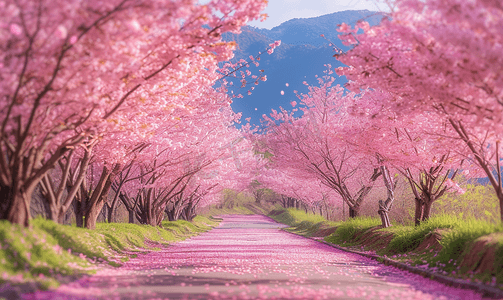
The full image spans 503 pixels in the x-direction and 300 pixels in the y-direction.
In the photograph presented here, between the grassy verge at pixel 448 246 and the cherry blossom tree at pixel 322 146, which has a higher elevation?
the cherry blossom tree at pixel 322 146

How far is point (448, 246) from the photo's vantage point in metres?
10.1

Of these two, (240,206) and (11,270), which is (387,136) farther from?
(240,206)

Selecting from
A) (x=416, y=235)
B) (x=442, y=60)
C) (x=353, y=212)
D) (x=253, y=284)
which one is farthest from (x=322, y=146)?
(x=442, y=60)

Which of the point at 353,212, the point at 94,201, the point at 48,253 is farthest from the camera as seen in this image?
the point at 353,212

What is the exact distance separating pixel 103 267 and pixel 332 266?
593 centimetres

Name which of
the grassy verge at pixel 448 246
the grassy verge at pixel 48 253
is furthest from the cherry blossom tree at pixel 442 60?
the grassy verge at pixel 48 253

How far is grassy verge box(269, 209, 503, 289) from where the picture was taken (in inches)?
308

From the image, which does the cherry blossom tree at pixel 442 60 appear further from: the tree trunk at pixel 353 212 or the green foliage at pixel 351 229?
the tree trunk at pixel 353 212

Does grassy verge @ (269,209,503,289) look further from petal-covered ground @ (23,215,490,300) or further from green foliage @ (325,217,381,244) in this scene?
green foliage @ (325,217,381,244)

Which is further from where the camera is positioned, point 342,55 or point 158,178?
point 158,178

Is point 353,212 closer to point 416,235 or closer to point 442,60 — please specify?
point 416,235

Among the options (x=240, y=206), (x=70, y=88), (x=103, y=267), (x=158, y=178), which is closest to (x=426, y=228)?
(x=103, y=267)

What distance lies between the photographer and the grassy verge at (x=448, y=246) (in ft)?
25.6

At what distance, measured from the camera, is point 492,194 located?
61.9 feet
